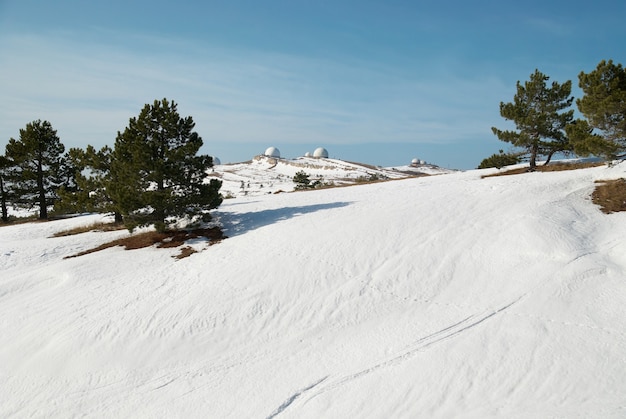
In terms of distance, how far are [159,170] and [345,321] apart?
41.8 feet

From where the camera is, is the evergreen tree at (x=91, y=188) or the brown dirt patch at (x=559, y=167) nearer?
the evergreen tree at (x=91, y=188)

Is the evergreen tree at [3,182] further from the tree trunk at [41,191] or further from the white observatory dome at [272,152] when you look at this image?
the white observatory dome at [272,152]

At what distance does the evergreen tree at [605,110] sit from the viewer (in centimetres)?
1717

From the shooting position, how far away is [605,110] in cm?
1709

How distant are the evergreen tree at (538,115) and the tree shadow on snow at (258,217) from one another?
14189 mm

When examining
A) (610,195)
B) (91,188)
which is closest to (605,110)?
(610,195)

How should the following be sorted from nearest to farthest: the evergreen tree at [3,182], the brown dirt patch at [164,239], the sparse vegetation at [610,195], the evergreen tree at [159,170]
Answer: the sparse vegetation at [610,195] < the evergreen tree at [159,170] < the brown dirt patch at [164,239] < the evergreen tree at [3,182]

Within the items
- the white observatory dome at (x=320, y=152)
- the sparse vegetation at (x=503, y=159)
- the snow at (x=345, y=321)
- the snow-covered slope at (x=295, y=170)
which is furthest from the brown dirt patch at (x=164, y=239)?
the white observatory dome at (x=320, y=152)

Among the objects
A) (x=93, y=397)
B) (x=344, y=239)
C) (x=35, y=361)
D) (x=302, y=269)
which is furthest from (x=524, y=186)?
(x=35, y=361)

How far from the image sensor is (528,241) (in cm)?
1423

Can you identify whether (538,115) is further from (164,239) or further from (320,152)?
(320,152)

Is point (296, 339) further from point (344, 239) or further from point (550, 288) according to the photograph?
point (550, 288)

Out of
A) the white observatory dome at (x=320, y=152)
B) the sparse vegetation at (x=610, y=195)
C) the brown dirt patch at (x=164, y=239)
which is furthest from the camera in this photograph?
the white observatory dome at (x=320, y=152)

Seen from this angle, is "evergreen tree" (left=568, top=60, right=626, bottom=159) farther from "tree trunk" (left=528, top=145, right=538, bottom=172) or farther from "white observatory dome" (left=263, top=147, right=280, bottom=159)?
"white observatory dome" (left=263, top=147, right=280, bottom=159)
